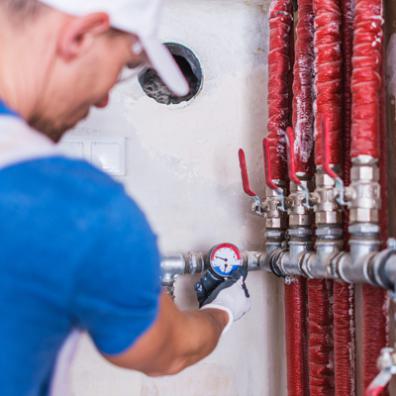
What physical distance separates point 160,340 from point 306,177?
0.60m

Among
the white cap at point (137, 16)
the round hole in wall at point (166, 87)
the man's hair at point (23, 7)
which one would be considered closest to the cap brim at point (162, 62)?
the white cap at point (137, 16)

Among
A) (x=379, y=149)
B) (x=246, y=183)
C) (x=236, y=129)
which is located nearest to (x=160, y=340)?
(x=379, y=149)

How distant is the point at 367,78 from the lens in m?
1.01

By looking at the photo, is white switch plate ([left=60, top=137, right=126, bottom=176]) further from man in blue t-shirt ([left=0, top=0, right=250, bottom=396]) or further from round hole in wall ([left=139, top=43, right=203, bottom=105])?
man in blue t-shirt ([left=0, top=0, right=250, bottom=396])

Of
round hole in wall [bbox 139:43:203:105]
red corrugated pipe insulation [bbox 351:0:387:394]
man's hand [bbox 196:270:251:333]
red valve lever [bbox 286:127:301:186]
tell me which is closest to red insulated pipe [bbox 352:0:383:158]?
red corrugated pipe insulation [bbox 351:0:387:394]

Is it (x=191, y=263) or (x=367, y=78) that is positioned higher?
(x=367, y=78)

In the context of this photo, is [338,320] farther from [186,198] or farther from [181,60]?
[181,60]

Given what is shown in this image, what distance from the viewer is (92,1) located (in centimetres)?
Answer: 66

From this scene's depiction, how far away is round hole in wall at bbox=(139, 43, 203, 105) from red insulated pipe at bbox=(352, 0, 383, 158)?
50 centimetres

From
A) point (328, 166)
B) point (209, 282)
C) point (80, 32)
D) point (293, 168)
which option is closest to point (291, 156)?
point (293, 168)

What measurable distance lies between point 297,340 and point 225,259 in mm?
226

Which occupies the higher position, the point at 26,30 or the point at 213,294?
the point at 26,30

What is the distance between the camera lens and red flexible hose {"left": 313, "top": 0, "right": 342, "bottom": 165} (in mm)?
1095

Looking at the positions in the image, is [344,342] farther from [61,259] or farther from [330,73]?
[61,259]
